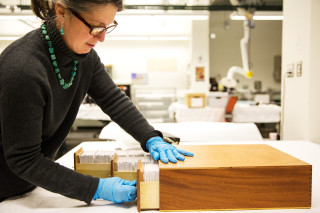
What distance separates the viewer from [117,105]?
1.09m

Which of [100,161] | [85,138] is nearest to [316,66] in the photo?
[100,161]

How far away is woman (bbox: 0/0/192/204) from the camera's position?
66 centimetres

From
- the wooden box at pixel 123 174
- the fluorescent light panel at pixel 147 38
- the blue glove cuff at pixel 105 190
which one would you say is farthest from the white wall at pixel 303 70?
the fluorescent light panel at pixel 147 38

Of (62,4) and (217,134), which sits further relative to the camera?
(217,134)

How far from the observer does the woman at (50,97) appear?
66 cm

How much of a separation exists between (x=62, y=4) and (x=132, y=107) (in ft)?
1.65

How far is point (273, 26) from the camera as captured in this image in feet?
23.1

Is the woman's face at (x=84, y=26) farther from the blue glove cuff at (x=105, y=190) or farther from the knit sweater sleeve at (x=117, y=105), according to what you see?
the blue glove cuff at (x=105, y=190)

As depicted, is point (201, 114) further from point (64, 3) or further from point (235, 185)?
point (64, 3)

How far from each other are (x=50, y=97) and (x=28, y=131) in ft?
0.39

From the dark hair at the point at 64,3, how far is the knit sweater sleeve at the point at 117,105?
278 mm

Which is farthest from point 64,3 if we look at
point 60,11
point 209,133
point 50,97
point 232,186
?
point 209,133

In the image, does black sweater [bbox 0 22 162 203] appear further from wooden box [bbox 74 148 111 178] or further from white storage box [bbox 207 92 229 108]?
white storage box [bbox 207 92 229 108]

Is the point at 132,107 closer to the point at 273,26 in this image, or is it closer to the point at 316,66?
the point at 316,66
